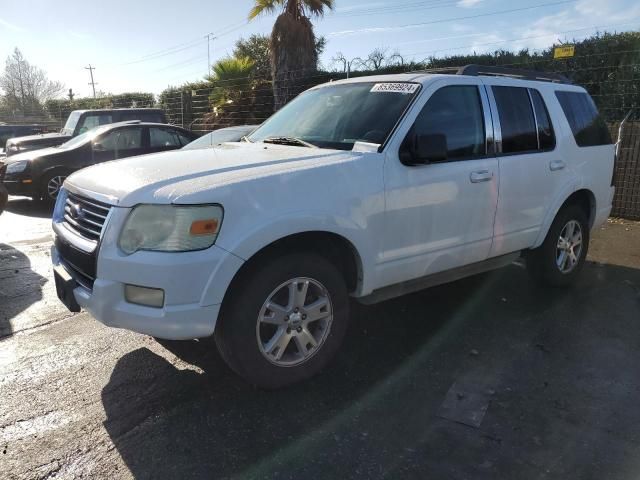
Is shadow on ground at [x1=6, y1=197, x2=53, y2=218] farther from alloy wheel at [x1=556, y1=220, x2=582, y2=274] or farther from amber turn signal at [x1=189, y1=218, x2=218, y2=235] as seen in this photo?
alloy wheel at [x1=556, y1=220, x2=582, y2=274]

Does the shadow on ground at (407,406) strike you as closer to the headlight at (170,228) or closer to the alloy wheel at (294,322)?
the alloy wheel at (294,322)

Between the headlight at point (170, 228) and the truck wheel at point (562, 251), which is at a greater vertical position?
the headlight at point (170, 228)

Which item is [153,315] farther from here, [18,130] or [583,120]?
[18,130]

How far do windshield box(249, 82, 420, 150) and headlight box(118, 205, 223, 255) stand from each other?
1.27 meters

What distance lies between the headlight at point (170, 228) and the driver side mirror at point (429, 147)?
1.45 m

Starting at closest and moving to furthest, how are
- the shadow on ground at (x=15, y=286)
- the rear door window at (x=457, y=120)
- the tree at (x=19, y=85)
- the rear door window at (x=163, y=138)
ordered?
1. the rear door window at (x=457, y=120)
2. the shadow on ground at (x=15, y=286)
3. the rear door window at (x=163, y=138)
4. the tree at (x=19, y=85)

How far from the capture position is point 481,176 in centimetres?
404

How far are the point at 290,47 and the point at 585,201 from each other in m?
10.4

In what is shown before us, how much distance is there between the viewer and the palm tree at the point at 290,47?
1402 centimetres

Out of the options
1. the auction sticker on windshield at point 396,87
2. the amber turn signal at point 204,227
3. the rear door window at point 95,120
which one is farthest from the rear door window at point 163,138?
the amber turn signal at point 204,227

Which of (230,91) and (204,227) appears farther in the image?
(230,91)

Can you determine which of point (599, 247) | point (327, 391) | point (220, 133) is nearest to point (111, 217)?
point (327, 391)

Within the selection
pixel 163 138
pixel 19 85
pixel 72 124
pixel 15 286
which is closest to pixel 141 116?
pixel 72 124

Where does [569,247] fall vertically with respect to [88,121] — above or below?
below
